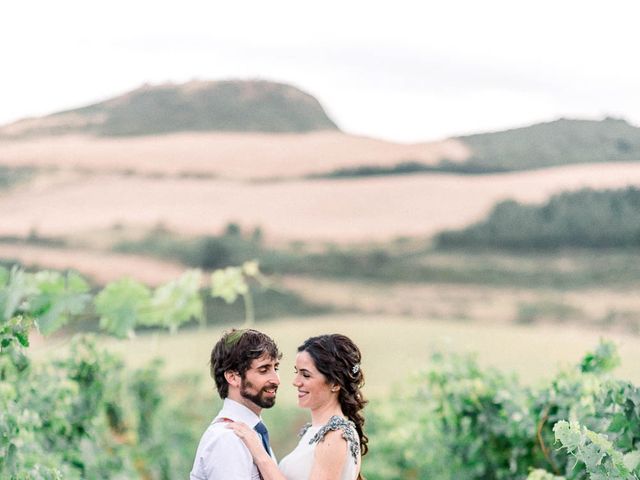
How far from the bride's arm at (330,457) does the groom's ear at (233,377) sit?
197 millimetres

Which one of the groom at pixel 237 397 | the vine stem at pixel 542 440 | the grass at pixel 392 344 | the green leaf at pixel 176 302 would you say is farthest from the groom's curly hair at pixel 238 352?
the grass at pixel 392 344

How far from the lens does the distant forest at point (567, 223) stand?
6863 mm

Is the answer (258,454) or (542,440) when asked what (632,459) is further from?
(542,440)

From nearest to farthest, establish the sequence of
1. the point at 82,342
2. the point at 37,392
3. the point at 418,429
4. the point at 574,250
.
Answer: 1. the point at 37,392
2. the point at 82,342
3. the point at 418,429
4. the point at 574,250

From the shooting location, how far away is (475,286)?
7.02 metres

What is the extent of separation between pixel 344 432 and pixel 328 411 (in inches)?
3.3

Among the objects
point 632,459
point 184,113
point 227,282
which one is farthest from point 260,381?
point 184,113

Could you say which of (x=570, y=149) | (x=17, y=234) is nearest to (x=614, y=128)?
(x=570, y=149)

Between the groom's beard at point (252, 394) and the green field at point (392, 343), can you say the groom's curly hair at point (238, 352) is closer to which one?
the groom's beard at point (252, 394)

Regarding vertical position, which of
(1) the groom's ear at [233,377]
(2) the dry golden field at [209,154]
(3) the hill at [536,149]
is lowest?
(1) the groom's ear at [233,377]

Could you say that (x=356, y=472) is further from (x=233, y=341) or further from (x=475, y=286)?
(x=475, y=286)

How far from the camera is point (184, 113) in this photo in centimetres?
742

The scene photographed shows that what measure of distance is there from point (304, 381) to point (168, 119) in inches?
223

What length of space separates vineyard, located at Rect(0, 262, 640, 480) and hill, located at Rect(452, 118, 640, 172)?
3006 mm
